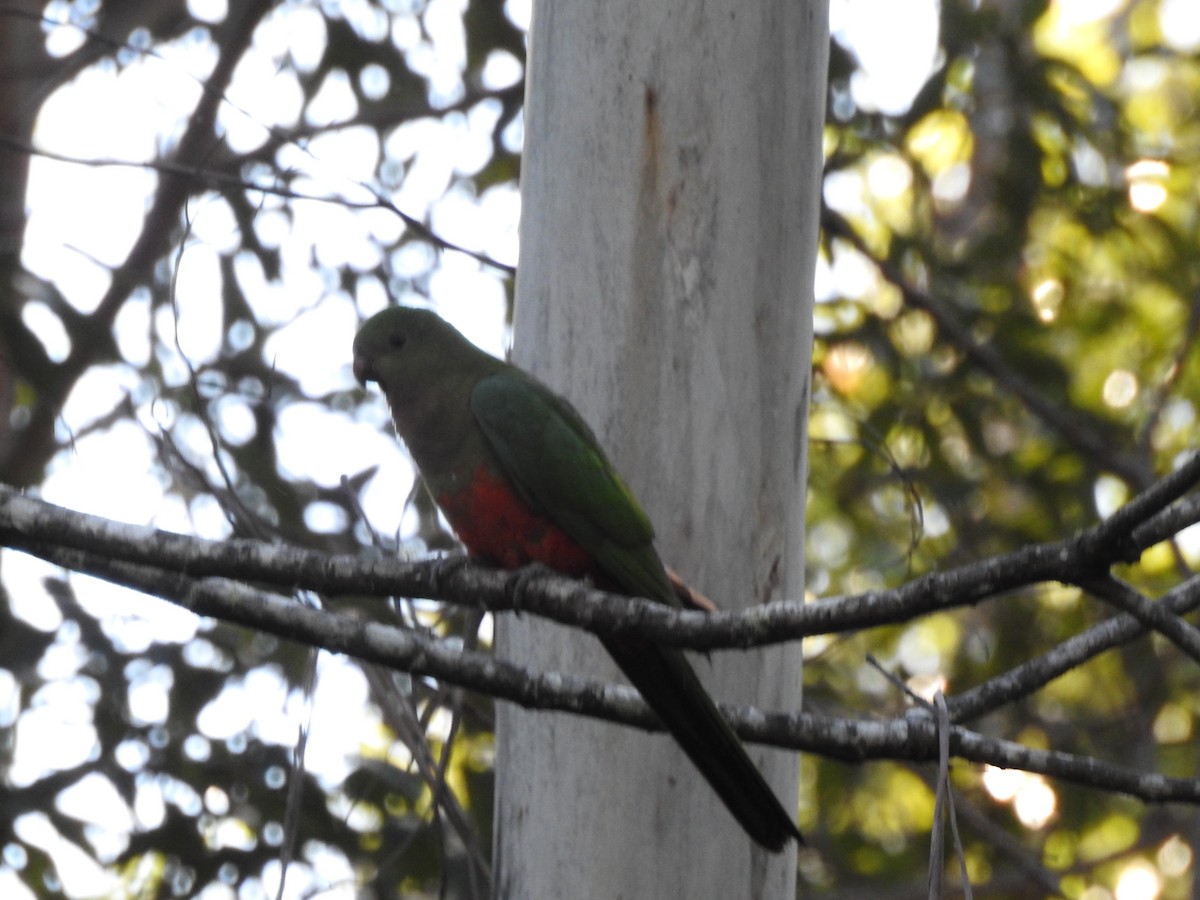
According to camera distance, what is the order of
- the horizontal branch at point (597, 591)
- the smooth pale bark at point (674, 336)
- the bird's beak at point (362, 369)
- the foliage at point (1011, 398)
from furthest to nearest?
1. the foliage at point (1011, 398)
2. the bird's beak at point (362, 369)
3. the smooth pale bark at point (674, 336)
4. the horizontal branch at point (597, 591)

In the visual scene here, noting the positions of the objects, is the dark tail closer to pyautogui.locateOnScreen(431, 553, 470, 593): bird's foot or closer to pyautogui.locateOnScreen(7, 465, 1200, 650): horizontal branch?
pyautogui.locateOnScreen(7, 465, 1200, 650): horizontal branch

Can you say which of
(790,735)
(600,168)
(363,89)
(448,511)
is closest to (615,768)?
(790,735)

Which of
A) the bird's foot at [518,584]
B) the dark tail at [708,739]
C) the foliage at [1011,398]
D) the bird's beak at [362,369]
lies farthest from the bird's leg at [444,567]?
the foliage at [1011,398]

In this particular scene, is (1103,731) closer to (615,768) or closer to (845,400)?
(845,400)

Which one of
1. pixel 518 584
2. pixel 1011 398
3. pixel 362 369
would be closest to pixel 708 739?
pixel 518 584

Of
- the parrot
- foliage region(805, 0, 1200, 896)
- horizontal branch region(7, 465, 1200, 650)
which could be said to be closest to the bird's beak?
the parrot

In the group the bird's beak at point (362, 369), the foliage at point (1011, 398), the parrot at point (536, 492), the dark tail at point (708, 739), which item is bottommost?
the dark tail at point (708, 739)

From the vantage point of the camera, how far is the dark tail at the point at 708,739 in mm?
2367

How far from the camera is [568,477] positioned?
290 cm

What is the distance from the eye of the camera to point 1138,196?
260 inches

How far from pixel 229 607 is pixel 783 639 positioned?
916 mm

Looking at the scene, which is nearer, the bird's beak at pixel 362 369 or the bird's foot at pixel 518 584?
the bird's foot at pixel 518 584

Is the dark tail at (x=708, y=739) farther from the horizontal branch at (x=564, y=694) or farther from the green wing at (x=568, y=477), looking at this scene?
the green wing at (x=568, y=477)

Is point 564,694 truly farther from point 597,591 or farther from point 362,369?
point 362,369
